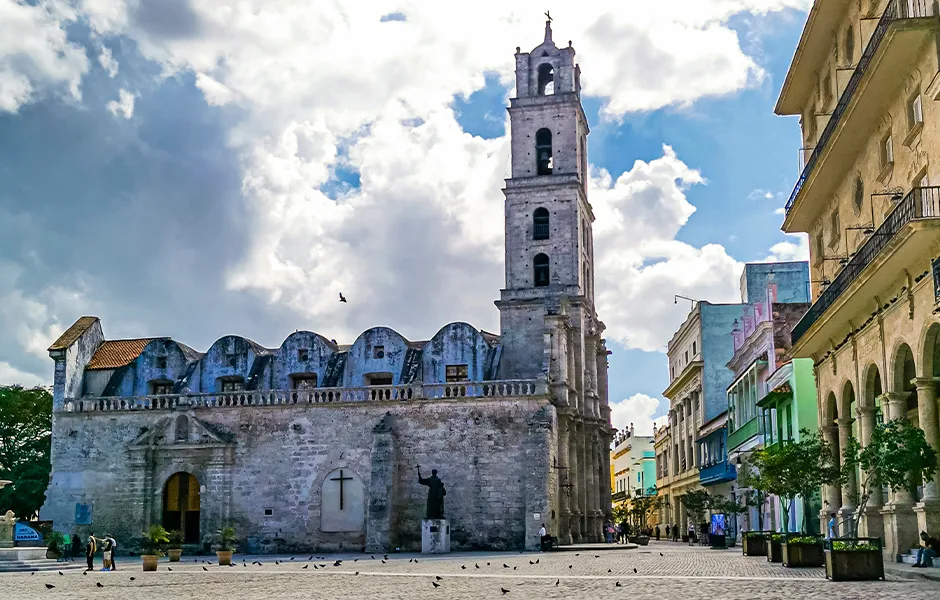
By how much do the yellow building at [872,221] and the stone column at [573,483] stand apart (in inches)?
720

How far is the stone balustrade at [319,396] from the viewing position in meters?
41.1

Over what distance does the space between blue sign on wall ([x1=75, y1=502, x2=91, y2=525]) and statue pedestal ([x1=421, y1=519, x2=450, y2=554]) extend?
48.9ft

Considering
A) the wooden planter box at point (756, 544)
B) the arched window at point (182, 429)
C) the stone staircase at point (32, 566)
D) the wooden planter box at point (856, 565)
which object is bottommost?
the stone staircase at point (32, 566)

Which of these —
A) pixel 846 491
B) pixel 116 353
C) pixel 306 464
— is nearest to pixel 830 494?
pixel 846 491

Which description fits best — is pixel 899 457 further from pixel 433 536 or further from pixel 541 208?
pixel 541 208

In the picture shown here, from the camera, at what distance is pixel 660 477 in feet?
245

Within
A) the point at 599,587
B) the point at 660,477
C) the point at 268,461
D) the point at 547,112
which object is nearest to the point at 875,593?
the point at 599,587

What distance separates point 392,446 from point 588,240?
16.0 m

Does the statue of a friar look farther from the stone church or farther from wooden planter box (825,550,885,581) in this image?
wooden planter box (825,550,885,581)

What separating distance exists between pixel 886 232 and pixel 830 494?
9.21 meters

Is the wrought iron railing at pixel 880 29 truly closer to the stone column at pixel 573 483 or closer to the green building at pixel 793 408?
the green building at pixel 793 408

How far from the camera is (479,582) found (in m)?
20.2

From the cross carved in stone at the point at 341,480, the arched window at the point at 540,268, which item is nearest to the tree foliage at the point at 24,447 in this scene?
the cross carved in stone at the point at 341,480

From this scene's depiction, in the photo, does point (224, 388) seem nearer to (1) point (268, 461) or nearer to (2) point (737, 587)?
(1) point (268, 461)
